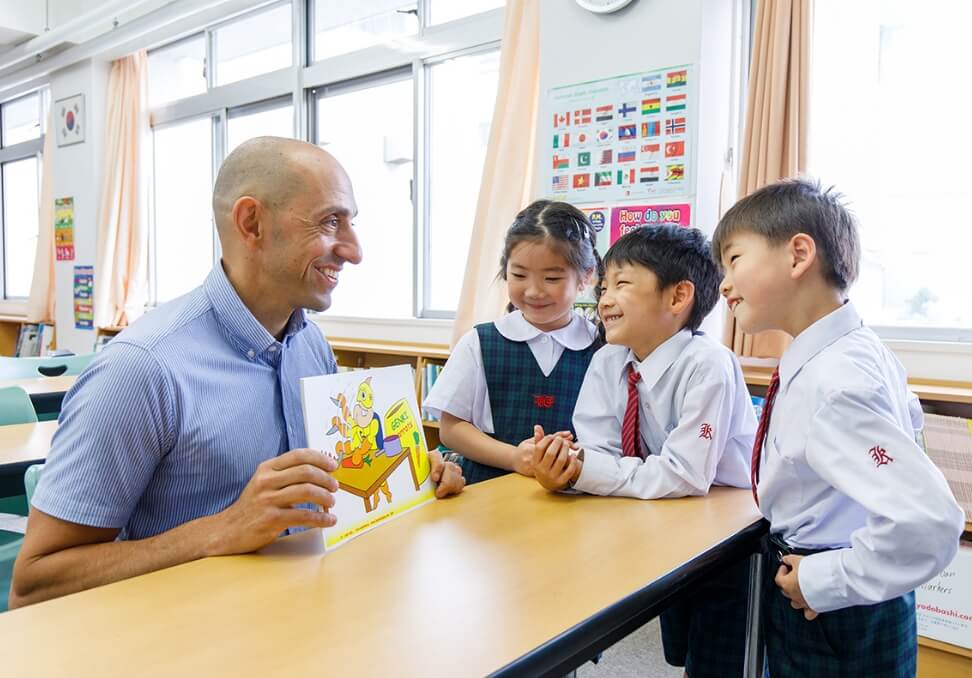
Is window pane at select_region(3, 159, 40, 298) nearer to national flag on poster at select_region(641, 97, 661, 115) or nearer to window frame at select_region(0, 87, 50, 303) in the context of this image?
window frame at select_region(0, 87, 50, 303)

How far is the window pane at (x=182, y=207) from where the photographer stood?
257 inches

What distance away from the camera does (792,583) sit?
116 cm

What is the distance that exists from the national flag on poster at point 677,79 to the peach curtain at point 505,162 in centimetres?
78

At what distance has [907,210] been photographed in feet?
10.1

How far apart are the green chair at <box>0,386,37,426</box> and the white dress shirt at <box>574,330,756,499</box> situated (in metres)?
2.04

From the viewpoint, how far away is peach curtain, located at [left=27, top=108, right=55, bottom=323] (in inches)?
288

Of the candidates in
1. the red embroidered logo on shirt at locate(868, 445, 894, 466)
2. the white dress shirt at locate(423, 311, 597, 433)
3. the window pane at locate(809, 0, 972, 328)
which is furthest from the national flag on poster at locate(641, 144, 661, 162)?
the red embroidered logo on shirt at locate(868, 445, 894, 466)

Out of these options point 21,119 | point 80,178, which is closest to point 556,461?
point 80,178

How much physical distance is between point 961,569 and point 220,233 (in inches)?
95.2

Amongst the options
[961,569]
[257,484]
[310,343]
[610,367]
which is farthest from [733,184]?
[257,484]

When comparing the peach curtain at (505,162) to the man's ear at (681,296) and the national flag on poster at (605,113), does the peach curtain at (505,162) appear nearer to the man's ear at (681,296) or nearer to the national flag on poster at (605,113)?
the national flag on poster at (605,113)

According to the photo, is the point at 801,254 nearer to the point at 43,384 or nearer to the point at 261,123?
the point at 43,384

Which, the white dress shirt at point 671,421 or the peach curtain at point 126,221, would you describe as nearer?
the white dress shirt at point 671,421

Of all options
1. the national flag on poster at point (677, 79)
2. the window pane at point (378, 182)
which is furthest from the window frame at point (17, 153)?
the national flag on poster at point (677, 79)
